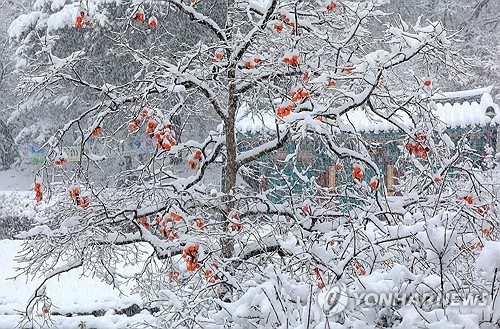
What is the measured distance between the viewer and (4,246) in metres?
12.2

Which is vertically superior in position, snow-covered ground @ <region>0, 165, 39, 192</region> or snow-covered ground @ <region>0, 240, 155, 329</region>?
snow-covered ground @ <region>0, 165, 39, 192</region>

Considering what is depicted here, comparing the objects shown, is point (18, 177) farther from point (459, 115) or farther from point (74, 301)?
point (459, 115)

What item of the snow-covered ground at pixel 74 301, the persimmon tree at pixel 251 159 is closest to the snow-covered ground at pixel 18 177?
the snow-covered ground at pixel 74 301

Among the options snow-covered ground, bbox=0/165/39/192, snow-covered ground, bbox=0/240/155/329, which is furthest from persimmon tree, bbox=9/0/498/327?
snow-covered ground, bbox=0/165/39/192

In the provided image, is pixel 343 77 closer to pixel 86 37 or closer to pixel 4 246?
pixel 4 246

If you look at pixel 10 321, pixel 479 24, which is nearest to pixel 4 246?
pixel 10 321

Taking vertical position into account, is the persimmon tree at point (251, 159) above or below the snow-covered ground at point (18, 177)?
below

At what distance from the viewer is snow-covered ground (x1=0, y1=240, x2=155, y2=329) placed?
7.21 metres

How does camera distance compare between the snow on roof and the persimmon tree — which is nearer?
the persimmon tree

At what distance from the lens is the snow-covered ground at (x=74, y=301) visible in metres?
7.21

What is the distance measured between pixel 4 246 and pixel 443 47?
1075 centimetres

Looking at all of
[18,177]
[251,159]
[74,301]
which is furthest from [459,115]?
[18,177]

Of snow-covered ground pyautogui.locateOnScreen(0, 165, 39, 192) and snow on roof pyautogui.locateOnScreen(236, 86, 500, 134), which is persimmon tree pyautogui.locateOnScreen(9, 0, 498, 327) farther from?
snow-covered ground pyautogui.locateOnScreen(0, 165, 39, 192)

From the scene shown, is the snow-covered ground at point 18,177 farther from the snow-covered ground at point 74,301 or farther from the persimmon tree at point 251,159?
the persimmon tree at point 251,159
